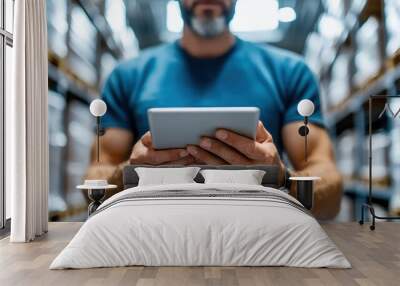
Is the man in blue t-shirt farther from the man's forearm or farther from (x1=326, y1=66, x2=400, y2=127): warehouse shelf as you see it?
(x1=326, y1=66, x2=400, y2=127): warehouse shelf

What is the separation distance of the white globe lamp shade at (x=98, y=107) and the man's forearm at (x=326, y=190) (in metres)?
2.31

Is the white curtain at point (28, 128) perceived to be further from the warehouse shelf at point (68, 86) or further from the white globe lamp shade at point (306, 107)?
the white globe lamp shade at point (306, 107)

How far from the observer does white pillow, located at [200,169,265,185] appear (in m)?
5.39

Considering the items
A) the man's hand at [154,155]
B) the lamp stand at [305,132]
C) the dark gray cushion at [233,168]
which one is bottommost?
the dark gray cushion at [233,168]

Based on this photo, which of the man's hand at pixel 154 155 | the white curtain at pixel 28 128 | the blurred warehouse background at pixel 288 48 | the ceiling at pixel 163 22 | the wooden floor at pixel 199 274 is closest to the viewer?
the wooden floor at pixel 199 274

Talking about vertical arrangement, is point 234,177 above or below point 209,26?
below

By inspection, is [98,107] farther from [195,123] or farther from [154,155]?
[195,123]

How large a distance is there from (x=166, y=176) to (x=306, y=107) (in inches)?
64.9

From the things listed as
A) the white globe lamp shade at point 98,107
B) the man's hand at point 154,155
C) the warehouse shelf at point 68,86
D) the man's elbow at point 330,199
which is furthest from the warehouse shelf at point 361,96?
the warehouse shelf at point 68,86

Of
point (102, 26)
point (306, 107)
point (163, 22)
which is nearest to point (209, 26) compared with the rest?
point (163, 22)

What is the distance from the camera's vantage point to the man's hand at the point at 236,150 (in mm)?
5676

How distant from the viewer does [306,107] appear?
→ 5.86 meters

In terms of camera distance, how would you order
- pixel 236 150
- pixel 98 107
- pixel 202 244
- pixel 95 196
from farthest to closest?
pixel 98 107 < pixel 236 150 < pixel 95 196 < pixel 202 244

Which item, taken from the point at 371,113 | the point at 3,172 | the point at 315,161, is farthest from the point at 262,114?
the point at 3,172
